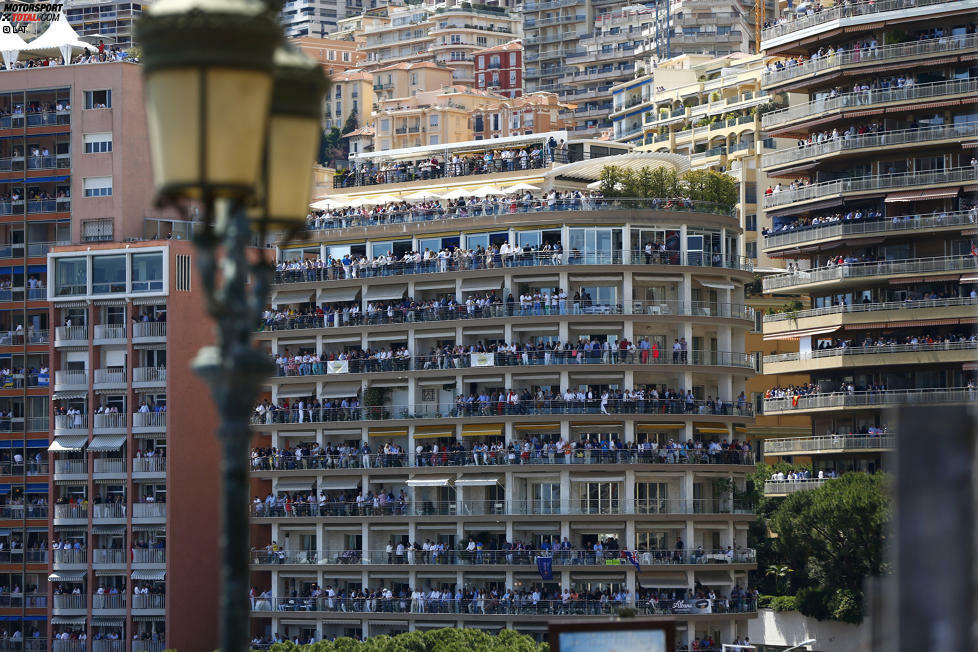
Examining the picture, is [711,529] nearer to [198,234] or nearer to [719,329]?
[719,329]

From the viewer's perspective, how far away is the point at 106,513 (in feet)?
337

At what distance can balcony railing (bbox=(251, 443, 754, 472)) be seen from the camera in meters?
95.9

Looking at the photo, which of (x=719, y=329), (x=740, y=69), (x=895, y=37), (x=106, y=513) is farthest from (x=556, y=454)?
(x=740, y=69)

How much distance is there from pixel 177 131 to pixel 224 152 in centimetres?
29

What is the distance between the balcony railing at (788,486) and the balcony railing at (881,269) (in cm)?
1199

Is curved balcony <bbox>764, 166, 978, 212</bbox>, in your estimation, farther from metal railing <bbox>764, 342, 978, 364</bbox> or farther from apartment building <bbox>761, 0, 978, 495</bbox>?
metal railing <bbox>764, 342, 978, 364</bbox>

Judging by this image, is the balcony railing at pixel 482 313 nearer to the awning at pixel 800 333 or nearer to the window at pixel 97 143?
the awning at pixel 800 333

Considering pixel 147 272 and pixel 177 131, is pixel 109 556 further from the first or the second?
pixel 177 131

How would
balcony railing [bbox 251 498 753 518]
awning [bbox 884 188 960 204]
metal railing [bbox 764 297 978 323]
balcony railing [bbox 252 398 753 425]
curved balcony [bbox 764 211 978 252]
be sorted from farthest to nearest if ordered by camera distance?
awning [bbox 884 188 960 204] → curved balcony [bbox 764 211 978 252] → metal railing [bbox 764 297 978 323] → balcony railing [bbox 252 398 753 425] → balcony railing [bbox 251 498 753 518]

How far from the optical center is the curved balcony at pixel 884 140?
103500 millimetres

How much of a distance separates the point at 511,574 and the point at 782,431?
31257 millimetres

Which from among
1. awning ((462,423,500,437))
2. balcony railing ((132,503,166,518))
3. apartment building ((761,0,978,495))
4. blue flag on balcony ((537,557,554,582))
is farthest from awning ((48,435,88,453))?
apartment building ((761,0,978,495))

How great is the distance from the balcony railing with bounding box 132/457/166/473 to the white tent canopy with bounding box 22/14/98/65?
27.5 metres

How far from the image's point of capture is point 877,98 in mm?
105500
